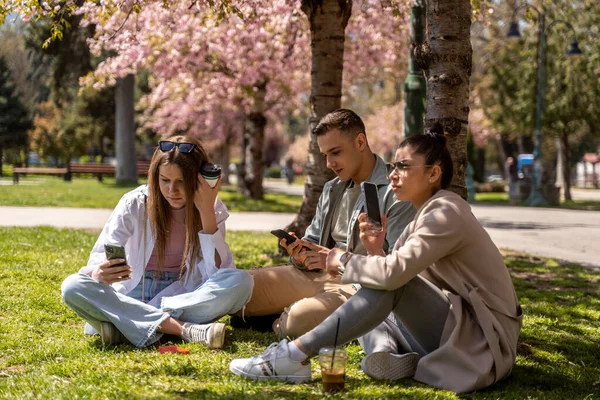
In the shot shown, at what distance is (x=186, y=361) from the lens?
425 centimetres

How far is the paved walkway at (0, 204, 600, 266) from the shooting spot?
1202cm

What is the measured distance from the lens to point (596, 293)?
26.0 ft

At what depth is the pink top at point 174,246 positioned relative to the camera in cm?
516

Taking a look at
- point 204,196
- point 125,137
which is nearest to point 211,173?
point 204,196

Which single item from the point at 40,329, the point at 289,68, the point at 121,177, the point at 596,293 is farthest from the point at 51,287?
the point at 121,177

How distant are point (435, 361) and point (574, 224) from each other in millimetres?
13914

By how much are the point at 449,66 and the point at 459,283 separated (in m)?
1.98

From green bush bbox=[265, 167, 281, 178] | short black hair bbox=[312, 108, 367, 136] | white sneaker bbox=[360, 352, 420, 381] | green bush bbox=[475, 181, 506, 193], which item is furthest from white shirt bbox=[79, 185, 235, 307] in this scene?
green bush bbox=[265, 167, 281, 178]

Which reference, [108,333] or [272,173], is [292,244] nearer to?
[108,333]

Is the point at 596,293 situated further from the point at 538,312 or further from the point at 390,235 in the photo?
the point at 390,235

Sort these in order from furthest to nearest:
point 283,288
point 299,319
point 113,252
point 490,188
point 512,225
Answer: point 490,188 → point 512,225 → point 283,288 → point 299,319 → point 113,252

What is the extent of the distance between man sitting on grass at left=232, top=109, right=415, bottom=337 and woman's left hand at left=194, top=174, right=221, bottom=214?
1.88 ft

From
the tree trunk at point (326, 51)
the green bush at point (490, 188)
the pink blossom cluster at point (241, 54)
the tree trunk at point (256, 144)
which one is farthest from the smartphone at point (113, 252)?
the green bush at point (490, 188)

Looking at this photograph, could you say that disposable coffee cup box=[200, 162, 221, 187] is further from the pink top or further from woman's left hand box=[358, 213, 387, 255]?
woman's left hand box=[358, 213, 387, 255]
